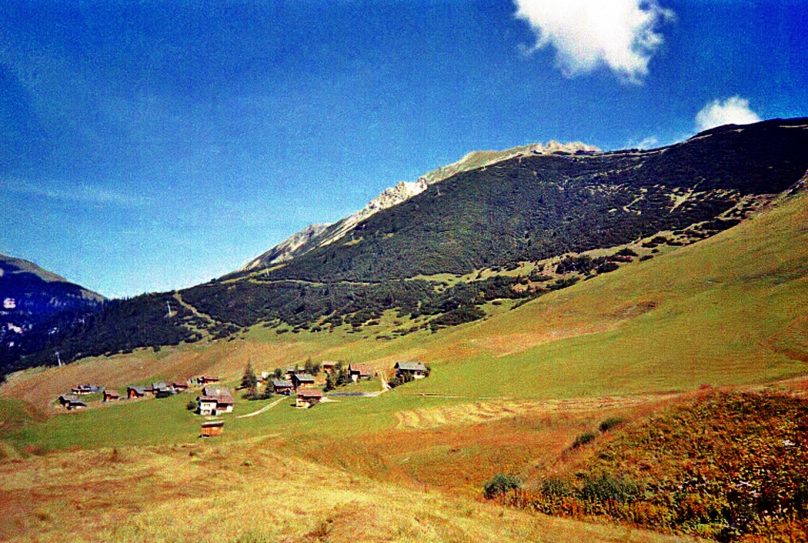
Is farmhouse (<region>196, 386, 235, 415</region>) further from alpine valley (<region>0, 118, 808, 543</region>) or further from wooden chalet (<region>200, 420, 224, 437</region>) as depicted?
wooden chalet (<region>200, 420, 224, 437</region>)

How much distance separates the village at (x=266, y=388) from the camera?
81.9m

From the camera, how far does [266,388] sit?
99562mm

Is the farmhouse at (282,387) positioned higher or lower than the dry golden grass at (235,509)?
lower

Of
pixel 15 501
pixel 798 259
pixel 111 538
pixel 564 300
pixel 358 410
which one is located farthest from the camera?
pixel 564 300

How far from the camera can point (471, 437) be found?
4300 cm

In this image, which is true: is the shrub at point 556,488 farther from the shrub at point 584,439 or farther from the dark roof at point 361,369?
the dark roof at point 361,369

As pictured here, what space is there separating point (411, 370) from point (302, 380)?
26.5m

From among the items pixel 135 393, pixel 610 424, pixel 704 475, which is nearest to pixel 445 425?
pixel 610 424

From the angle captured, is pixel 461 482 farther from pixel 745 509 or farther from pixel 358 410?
pixel 358 410

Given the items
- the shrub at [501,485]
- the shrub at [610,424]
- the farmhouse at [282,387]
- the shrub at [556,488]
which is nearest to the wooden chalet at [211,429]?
the farmhouse at [282,387]

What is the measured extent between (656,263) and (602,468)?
112016mm

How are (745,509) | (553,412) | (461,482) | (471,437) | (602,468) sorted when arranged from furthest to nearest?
(553,412) → (471,437) → (461,482) → (602,468) → (745,509)

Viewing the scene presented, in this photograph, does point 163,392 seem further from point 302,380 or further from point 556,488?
point 556,488

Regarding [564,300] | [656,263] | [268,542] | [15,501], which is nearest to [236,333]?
[564,300]
